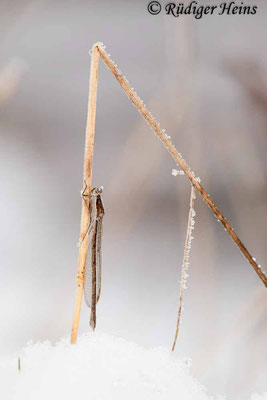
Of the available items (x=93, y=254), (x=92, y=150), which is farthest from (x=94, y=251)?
(x=92, y=150)

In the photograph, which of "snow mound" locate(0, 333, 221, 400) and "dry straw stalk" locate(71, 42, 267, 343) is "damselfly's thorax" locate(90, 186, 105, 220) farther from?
"snow mound" locate(0, 333, 221, 400)

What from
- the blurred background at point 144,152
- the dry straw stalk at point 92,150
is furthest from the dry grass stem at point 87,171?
the blurred background at point 144,152

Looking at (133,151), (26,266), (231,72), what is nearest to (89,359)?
(26,266)

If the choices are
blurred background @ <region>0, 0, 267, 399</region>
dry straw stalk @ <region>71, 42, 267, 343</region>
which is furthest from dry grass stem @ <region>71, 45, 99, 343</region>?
blurred background @ <region>0, 0, 267, 399</region>

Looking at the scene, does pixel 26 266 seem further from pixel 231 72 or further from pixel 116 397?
pixel 231 72

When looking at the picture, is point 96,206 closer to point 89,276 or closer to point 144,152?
point 89,276

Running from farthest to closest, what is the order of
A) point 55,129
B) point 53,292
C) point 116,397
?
point 55,129 → point 53,292 → point 116,397
